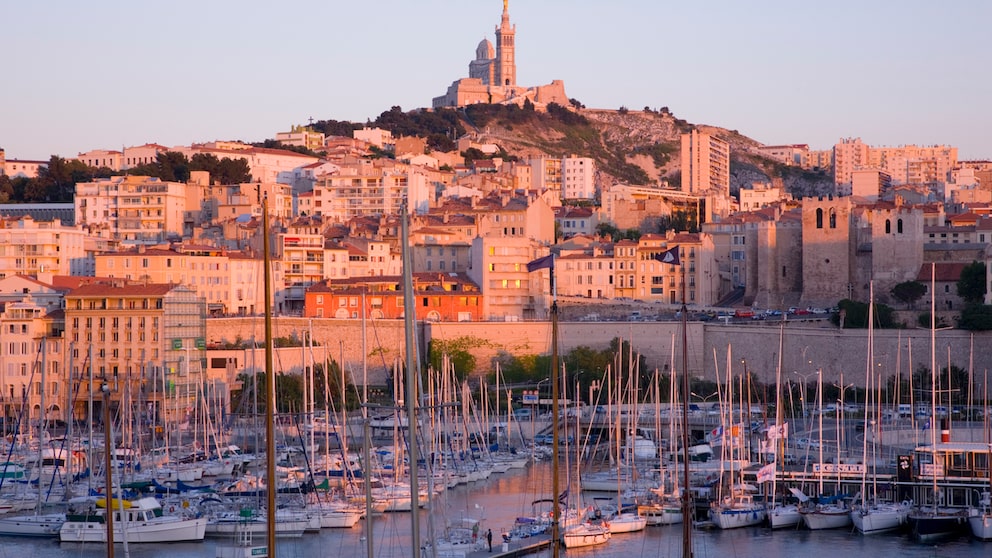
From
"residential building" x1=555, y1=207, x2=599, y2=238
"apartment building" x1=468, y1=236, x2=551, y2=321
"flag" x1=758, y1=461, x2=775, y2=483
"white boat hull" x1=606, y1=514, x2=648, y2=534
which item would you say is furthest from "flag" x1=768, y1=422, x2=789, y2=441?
"residential building" x1=555, y1=207, x2=599, y2=238

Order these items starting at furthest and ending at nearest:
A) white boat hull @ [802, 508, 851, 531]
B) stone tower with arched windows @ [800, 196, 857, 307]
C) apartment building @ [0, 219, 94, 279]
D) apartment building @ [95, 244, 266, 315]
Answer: apartment building @ [0, 219, 94, 279] → stone tower with arched windows @ [800, 196, 857, 307] → apartment building @ [95, 244, 266, 315] → white boat hull @ [802, 508, 851, 531]

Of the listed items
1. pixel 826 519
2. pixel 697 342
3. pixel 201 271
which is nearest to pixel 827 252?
pixel 697 342

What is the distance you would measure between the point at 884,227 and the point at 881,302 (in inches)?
98.5

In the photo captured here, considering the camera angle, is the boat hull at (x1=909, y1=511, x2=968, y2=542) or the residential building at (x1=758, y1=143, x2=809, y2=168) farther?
the residential building at (x1=758, y1=143, x2=809, y2=168)

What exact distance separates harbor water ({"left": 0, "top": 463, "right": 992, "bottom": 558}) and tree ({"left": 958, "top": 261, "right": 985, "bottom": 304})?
21067mm

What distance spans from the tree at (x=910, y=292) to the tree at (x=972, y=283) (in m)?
1.29

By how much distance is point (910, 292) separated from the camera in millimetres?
49781

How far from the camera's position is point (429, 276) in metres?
52.3

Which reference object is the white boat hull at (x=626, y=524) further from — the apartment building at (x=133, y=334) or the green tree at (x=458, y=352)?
the green tree at (x=458, y=352)

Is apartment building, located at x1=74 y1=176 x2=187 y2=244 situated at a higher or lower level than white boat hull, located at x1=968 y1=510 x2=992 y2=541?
higher

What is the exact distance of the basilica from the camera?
109 m

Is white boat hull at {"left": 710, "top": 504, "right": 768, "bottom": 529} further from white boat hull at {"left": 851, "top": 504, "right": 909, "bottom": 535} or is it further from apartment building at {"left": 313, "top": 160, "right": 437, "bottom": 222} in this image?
apartment building at {"left": 313, "top": 160, "right": 437, "bottom": 222}

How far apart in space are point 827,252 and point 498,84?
70.0 meters

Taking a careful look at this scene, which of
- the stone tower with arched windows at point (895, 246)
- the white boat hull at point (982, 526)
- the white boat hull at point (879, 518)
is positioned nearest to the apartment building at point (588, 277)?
the stone tower with arched windows at point (895, 246)
